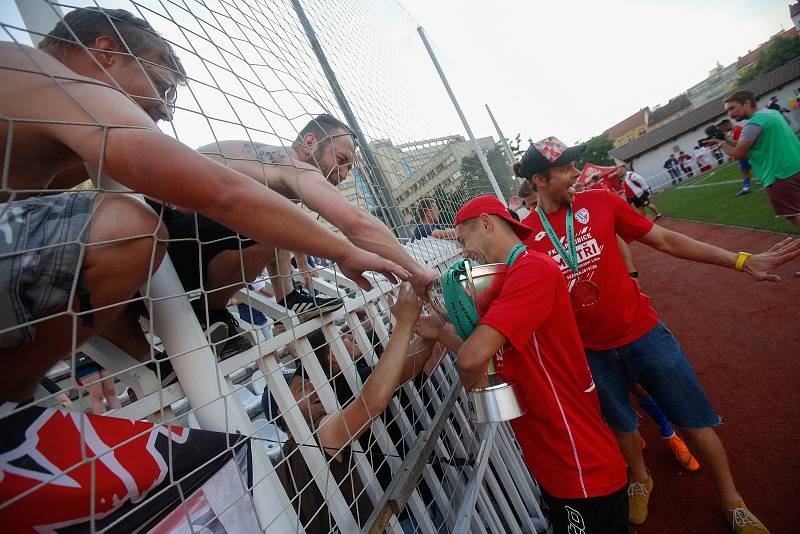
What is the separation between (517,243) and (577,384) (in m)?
0.77

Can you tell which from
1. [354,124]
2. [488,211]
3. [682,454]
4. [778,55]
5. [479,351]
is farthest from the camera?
[778,55]

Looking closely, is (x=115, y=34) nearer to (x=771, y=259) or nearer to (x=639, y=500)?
(x=771, y=259)

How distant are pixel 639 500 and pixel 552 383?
6.07 feet

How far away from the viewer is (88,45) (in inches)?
41.9

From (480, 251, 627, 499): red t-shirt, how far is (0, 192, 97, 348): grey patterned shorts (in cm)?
133

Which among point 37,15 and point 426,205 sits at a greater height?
point 37,15

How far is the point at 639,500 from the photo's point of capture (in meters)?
2.62

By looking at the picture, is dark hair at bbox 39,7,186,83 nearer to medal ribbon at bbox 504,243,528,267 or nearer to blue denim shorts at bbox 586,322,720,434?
medal ribbon at bbox 504,243,528,267

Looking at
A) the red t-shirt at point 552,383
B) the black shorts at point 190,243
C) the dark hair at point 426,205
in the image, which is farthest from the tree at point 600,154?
the black shorts at point 190,243

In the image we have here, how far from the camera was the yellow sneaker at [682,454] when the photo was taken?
2801mm

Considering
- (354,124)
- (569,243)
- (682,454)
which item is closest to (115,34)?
(354,124)

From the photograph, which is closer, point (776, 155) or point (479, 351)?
point (479, 351)

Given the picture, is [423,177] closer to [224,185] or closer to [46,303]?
[224,185]

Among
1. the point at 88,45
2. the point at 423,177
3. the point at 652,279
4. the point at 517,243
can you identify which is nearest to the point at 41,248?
the point at 88,45
